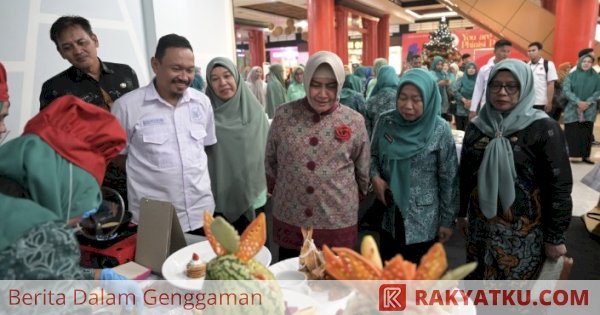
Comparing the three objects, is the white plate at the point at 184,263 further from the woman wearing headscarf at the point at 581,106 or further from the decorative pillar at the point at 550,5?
the decorative pillar at the point at 550,5

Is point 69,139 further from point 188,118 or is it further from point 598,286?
point 598,286

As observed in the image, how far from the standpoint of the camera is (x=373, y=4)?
14062 mm

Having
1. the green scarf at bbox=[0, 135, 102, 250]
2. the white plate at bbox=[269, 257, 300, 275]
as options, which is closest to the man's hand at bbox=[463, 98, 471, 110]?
the white plate at bbox=[269, 257, 300, 275]

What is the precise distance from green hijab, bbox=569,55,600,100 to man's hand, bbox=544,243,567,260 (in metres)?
4.66

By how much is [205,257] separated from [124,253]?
10.9 inches

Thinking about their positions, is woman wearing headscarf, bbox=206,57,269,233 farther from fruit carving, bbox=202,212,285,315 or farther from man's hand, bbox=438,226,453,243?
fruit carving, bbox=202,212,285,315

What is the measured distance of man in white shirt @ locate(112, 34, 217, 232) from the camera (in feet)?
5.63

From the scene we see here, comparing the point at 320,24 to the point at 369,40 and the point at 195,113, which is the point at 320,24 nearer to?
the point at 369,40

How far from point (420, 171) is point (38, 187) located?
147 cm

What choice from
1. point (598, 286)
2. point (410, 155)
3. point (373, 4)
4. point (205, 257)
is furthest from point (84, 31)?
point (373, 4)

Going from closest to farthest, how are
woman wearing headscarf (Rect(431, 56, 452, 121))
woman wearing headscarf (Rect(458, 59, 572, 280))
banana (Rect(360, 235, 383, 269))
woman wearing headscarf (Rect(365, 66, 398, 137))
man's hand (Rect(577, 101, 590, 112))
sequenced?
banana (Rect(360, 235, 383, 269)), woman wearing headscarf (Rect(458, 59, 572, 280)), woman wearing headscarf (Rect(365, 66, 398, 137)), man's hand (Rect(577, 101, 590, 112)), woman wearing headscarf (Rect(431, 56, 452, 121))

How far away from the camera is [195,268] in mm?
1189

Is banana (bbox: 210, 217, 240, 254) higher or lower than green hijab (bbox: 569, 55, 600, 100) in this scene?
lower

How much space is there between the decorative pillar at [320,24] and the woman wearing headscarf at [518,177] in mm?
9089
